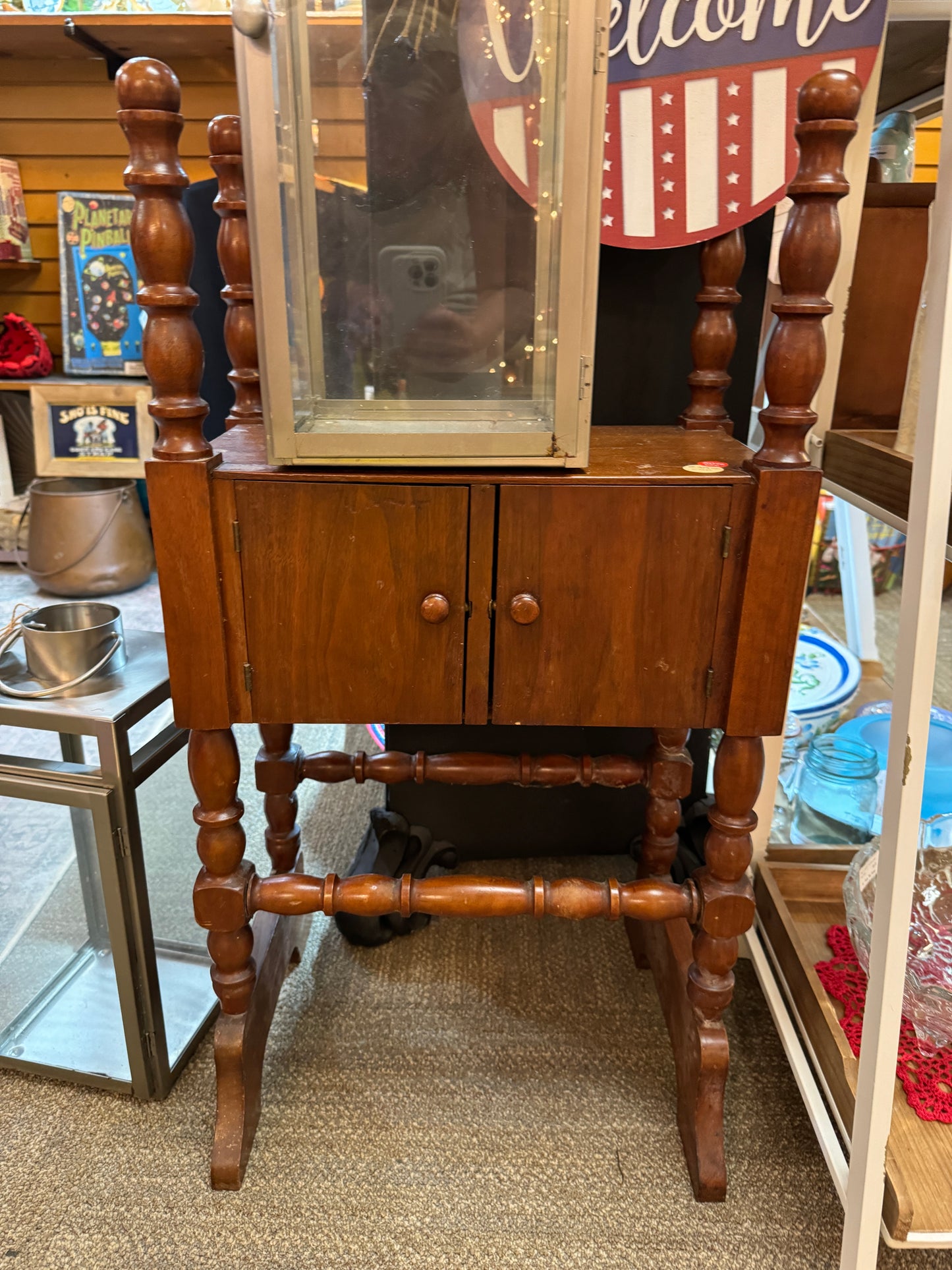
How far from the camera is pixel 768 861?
125 centimetres

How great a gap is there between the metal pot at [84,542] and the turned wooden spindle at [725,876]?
2.30m

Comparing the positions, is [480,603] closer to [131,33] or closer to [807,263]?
[807,263]

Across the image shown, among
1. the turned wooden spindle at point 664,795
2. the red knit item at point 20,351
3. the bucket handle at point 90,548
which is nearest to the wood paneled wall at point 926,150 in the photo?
the turned wooden spindle at point 664,795

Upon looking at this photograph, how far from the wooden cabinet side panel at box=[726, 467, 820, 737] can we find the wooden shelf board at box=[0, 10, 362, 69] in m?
2.42

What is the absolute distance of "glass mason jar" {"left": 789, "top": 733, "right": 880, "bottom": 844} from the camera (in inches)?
54.6

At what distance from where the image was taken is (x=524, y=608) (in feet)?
2.67

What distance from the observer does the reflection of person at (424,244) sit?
750 mm

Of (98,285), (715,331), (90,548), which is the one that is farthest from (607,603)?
(98,285)

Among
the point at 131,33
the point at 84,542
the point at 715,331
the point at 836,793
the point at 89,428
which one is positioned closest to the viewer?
the point at 715,331

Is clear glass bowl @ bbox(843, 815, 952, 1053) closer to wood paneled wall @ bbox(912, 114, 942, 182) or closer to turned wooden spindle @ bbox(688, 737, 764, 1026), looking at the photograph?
turned wooden spindle @ bbox(688, 737, 764, 1026)

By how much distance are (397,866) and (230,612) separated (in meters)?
0.67

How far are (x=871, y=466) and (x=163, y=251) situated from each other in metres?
0.69

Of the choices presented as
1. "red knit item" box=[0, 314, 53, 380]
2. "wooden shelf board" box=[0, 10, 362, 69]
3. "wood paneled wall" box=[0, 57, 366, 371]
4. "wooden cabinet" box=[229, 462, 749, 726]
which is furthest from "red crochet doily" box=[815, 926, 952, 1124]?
"red knit item" box=[0, 314, 53, 380]

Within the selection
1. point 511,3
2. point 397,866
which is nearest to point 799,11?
point 511,3
